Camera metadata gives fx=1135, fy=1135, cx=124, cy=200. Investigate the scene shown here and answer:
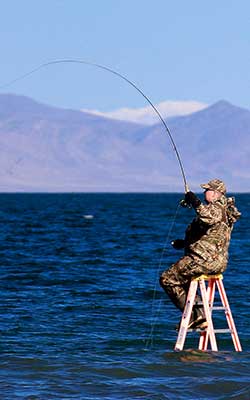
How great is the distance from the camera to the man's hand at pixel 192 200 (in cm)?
1228

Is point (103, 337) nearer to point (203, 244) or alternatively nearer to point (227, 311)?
point (227, 311)

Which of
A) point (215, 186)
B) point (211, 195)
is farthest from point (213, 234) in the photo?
point (215, 186)

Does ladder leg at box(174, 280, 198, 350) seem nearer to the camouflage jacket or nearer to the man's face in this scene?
the camouflage jacket

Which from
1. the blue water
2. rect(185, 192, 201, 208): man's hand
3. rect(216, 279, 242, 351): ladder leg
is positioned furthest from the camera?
rect(216, 279, 242, 351): ladder leg

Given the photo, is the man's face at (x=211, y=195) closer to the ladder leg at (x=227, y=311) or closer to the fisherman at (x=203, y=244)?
the fisherman at (x=203, y=244)

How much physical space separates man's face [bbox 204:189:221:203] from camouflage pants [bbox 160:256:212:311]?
0.68 meters

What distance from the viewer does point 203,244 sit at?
12.5m

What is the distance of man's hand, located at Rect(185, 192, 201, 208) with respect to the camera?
12.3 m

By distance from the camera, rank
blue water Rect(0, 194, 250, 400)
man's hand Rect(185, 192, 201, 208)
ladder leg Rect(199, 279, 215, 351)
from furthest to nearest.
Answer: ladder leg Rect(199, 279, 215, 351)
man's hand Rect(185, 192, 201, 208)
blue water Rect(0, 194, 250, 400)

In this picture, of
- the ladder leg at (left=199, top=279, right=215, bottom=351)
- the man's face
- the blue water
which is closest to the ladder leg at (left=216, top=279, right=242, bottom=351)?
the ladder leg at (left=199, top=279, right=215, bottom=351)

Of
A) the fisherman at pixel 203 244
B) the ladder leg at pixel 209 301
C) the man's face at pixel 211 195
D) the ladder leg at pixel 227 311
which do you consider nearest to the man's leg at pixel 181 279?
the fisherman at pixel 203 244

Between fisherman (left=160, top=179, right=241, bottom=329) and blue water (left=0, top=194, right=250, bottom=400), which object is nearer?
blue water (left=0, top=194, right=250, bottom=400)

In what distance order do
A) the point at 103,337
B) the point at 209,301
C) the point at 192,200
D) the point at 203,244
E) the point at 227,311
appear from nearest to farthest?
the point at 192,200, the point at 203,244, the point at 209,301, the point at 227,311, the point at 103,337

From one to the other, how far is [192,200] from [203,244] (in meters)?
0.54
